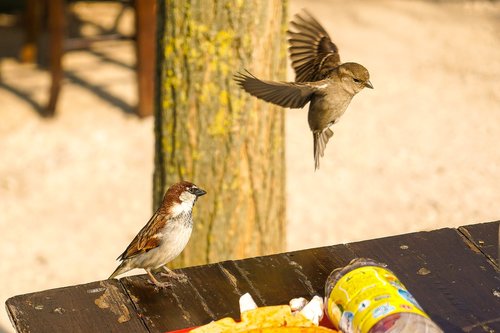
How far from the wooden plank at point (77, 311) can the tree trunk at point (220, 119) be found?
4.91 ft

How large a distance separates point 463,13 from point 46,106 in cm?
443

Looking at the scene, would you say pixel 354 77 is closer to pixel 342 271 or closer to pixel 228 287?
pixel 342 271

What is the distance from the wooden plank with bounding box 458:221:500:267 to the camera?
296 centimetres

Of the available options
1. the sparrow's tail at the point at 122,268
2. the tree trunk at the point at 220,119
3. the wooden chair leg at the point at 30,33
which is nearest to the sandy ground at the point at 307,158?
the wooden chair leg at the point at 30,33

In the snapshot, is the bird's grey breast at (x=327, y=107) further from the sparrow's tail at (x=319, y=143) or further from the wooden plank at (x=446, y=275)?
the wooden plank at (x=446, y=275)

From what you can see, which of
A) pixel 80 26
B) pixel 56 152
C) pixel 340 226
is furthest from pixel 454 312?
pixel 80 26

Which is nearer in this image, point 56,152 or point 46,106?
point 56,152

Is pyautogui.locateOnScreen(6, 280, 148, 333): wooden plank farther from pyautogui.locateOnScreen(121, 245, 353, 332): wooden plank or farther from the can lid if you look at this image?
the can lid

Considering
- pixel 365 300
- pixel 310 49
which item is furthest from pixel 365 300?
pixel 310 49

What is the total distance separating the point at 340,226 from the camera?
6.23m

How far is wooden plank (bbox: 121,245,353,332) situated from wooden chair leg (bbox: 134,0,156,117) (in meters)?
4.71

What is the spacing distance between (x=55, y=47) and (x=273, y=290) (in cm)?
515

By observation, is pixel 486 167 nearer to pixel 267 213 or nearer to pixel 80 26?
pixel 267 213

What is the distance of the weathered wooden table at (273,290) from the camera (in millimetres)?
2574
